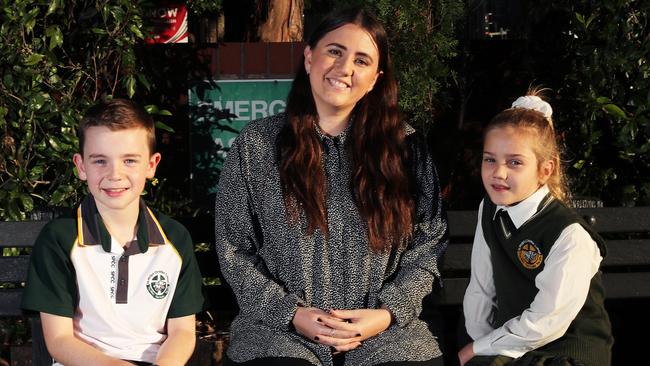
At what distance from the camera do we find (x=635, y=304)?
452 cm

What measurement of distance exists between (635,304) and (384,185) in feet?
5.43

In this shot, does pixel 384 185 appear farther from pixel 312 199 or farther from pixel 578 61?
pixel 578 61

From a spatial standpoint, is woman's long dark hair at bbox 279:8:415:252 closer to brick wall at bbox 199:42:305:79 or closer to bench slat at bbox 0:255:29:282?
bench slat at bbox 0:255:29:282

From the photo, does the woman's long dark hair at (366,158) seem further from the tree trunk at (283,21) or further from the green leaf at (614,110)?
the tree trunk at (283,21)

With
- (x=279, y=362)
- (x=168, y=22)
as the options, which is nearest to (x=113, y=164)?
(x=279, y=362)

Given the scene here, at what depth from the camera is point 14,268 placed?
3758mm

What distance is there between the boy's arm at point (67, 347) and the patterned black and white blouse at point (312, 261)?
480 millimetres

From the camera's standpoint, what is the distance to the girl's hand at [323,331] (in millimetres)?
3342

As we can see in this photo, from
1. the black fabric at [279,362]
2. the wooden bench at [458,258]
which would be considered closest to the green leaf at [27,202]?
the wooden bench at [458,258]

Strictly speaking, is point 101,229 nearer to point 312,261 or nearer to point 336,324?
point 312,261

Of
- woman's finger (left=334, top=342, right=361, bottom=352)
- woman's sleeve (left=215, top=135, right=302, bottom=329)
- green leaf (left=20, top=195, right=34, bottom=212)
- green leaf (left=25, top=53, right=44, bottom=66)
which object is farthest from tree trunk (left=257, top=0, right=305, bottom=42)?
woman's finger (left=334, top=342, right=361, bottom=352)

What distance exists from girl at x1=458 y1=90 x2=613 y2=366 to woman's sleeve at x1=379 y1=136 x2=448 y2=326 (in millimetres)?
208

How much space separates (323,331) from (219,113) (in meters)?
2.23

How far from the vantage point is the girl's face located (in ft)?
10.9
